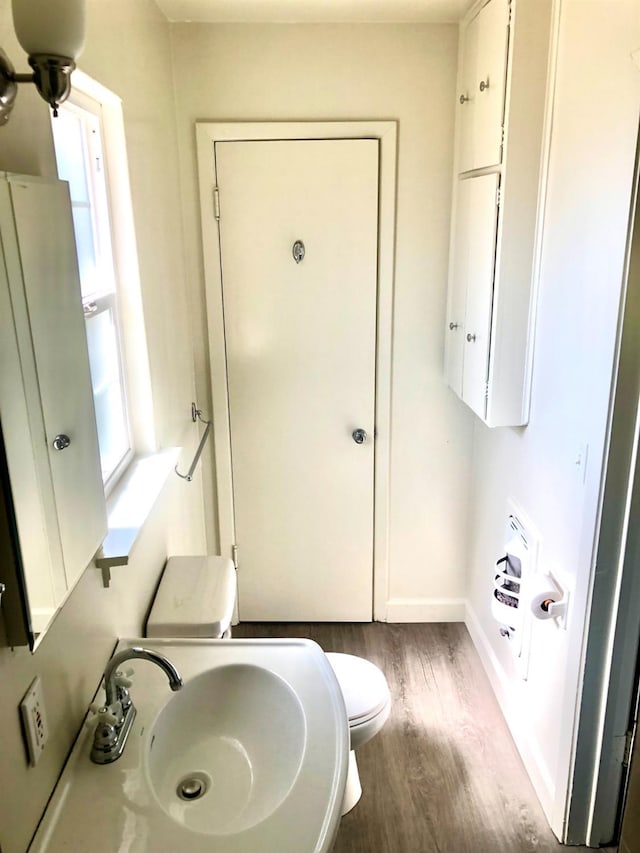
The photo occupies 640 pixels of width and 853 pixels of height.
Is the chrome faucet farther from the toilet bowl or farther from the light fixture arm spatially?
the light fixture arm

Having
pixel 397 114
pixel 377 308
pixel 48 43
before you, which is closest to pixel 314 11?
pixel 397 114

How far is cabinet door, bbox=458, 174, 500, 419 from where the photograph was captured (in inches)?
84.7

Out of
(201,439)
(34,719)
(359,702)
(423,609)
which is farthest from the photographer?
(423,609)

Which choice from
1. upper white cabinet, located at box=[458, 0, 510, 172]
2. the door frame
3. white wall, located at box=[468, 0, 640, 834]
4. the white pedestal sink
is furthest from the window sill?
upper white cabinet, located at box=[458, 0, 510, 172]

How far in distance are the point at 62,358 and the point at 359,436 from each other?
5.65ft

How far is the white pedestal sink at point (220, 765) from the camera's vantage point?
1146mm

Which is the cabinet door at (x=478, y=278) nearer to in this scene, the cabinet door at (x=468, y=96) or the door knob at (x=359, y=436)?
the cabinet door at (x=468, y=96)

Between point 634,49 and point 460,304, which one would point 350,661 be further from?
point 634,49

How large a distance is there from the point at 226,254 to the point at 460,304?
0.92m

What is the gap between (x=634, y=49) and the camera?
1.48 meters

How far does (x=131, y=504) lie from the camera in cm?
176

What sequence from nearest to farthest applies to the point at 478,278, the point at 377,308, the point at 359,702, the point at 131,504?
the point at 131,504, the point at 359,702, the point at 478,278, the point at 377,308

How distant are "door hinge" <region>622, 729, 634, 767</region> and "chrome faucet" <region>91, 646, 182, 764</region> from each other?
1268 mm

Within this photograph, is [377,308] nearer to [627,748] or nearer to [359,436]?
[359,436]
